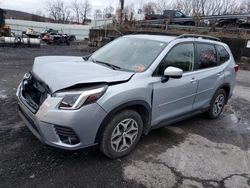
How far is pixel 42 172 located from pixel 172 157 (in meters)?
1.76

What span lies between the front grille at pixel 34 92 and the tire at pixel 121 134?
2.79 feet

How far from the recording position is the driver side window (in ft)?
12.3

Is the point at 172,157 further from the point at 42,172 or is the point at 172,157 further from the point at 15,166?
the point at 15,166

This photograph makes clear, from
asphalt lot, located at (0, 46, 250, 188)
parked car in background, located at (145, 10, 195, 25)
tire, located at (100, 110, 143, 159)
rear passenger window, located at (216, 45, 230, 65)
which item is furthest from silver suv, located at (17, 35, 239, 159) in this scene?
parked car in background, located at (145, 10, 195, 25)

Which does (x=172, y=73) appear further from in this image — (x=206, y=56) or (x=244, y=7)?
(x=244, y=7)

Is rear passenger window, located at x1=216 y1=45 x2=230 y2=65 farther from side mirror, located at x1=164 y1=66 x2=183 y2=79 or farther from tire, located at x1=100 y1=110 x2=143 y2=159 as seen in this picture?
tire, located at x1=100 y1=110 x2=143 y2=159

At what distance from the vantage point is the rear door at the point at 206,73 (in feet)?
14.6

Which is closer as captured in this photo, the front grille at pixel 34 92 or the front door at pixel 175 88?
the front grille at pixel 34 92

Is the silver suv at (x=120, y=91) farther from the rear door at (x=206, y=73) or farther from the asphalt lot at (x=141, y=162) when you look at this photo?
the asphalt lot at (x=141, y=162)

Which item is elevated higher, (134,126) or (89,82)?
(89,82)

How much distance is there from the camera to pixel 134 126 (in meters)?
3.51

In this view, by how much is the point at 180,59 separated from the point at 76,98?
1968 mm

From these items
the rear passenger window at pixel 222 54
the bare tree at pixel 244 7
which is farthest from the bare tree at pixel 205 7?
the rear passenger window at pixel 222 54

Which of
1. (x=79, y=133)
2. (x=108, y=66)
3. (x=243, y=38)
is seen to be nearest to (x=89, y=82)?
(x=79, y=133)
